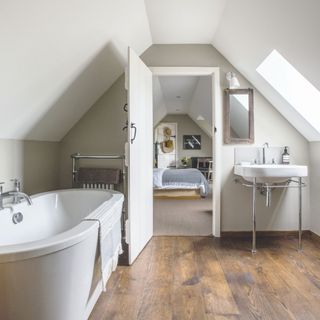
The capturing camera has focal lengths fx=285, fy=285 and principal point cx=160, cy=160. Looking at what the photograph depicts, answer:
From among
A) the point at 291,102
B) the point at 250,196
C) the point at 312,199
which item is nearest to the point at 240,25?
the point at 291,102

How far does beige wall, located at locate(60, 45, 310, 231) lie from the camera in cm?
333

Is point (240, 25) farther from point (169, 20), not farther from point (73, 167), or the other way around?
point (73, 167)

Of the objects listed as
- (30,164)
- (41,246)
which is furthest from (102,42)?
(41,246)

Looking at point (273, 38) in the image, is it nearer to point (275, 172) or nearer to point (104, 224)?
point (275, 172)

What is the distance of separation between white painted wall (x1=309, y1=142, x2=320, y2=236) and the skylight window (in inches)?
14.1

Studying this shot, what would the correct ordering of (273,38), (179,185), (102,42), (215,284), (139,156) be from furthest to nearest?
(179,185)
(139,156)
(102,42)
(273,38)
(215,284)

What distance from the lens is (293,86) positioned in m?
3.05

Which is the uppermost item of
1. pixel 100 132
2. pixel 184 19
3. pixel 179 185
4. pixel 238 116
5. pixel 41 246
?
pixel 184 19

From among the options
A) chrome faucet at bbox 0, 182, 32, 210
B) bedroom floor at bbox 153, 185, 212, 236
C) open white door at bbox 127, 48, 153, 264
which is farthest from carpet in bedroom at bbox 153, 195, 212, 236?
chrome faucet at bbox 0, 182, 32, 210

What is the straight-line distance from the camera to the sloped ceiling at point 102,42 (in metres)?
1.73

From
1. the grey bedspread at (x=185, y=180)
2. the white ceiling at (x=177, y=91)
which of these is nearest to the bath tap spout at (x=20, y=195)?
the white ceiling at (x=177, y=91)

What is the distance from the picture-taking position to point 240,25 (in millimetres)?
2574

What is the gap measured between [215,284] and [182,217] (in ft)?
7.09

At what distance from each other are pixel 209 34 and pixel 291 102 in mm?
1144
